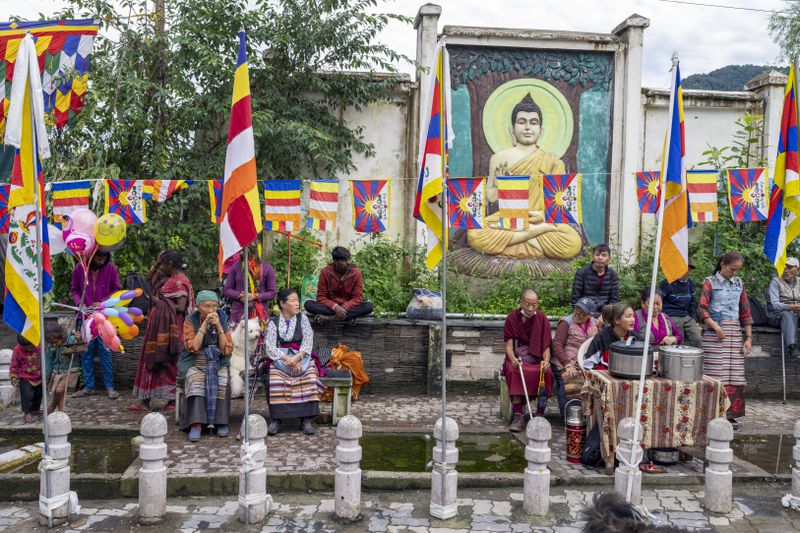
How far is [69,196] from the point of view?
10.2 m

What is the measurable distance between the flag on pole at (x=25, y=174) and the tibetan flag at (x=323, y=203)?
4.94 metres

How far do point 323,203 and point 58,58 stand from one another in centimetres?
456

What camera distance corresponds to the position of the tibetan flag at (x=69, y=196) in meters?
10.2


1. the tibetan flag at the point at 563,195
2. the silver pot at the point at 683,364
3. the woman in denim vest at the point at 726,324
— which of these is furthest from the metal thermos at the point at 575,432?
the tibetan flag at the point at 563,195

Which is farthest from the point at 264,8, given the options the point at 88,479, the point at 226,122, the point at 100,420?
the point at 88,479

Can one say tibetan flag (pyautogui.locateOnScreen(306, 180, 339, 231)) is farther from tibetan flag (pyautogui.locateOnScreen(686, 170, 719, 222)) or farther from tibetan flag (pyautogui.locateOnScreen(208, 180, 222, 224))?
tibetan flag (pyautogui.locateOnScreen(686, 170, 719, 222))

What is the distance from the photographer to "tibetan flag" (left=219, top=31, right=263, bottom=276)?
5.65 m

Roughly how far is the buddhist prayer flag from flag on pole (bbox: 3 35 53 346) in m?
5.33

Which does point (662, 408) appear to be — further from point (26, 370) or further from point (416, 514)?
point (26, 370)

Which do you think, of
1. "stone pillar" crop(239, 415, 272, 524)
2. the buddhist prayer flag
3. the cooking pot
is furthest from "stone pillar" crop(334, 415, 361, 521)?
the buddhist prayer flag

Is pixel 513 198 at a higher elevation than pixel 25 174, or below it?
higher

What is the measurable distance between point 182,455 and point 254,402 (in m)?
→ 2.33

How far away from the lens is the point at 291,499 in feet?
21.0

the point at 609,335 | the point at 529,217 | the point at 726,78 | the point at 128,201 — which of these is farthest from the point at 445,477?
the point at 726,78
